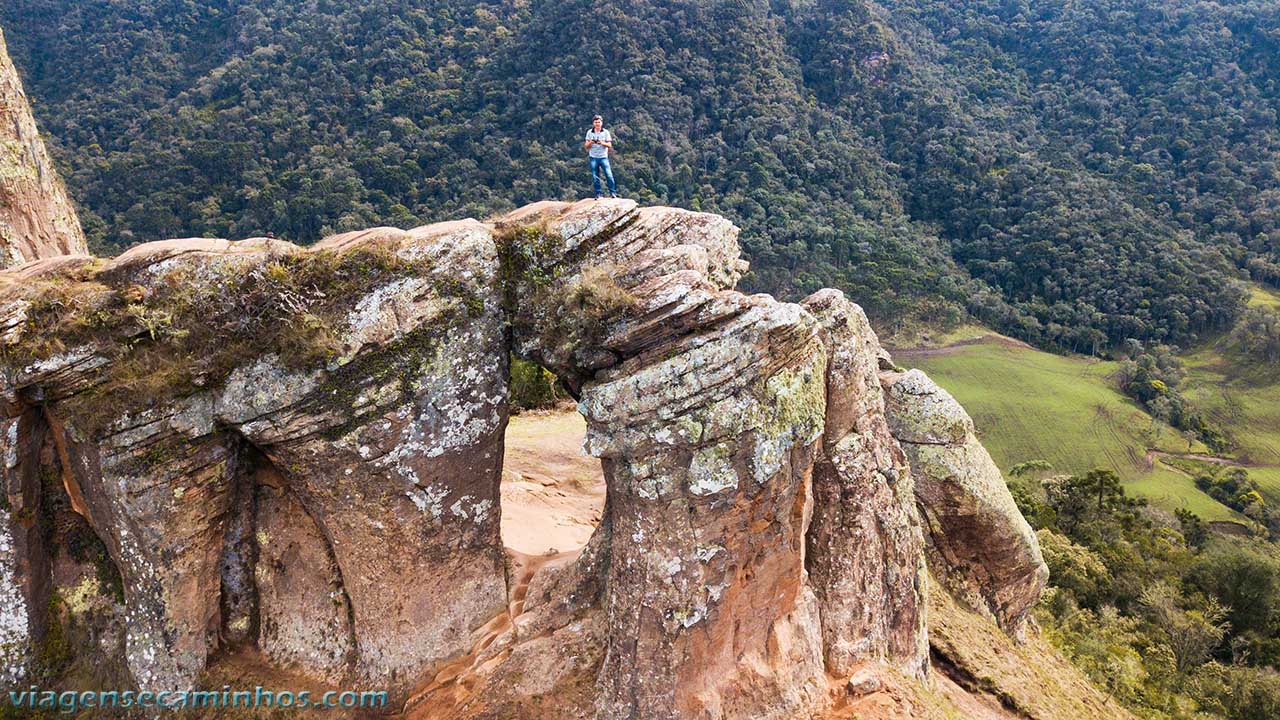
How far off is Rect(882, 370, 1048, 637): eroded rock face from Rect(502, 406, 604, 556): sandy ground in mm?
7194

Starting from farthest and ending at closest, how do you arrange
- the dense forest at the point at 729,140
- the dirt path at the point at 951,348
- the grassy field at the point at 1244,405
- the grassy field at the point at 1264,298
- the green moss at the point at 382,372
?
the grassy field at the point at 1264,298, the dirt path at the point at 951,348, the dense forest at the point at 729,140, the grassy field at the point at 1244,405, the green moss at the point at 382,372

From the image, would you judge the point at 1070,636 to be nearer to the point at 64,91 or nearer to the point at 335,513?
the point at 335,513

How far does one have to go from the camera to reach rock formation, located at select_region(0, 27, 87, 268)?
1270 centimetres

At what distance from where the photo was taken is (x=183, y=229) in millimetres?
56656

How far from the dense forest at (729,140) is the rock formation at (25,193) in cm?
4318

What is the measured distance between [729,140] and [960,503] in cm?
7366

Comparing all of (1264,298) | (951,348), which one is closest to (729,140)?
(951,348)

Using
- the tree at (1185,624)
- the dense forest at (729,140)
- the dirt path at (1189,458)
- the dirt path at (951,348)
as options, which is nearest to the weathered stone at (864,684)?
the tree at (1185,624)

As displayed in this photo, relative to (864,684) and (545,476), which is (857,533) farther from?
(545,476)

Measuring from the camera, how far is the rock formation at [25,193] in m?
12.7

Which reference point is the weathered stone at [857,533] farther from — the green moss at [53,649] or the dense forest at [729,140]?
the dense forest at [729,140]

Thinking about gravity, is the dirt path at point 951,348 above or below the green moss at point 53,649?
below

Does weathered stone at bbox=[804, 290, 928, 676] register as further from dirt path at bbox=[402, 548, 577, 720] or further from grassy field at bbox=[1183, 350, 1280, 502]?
grassy field at bbox=[1183, 350, 1280, 502]

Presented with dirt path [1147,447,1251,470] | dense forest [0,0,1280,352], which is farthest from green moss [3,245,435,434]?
dirt path [1147,447,1251,470]
